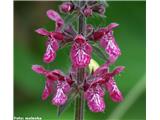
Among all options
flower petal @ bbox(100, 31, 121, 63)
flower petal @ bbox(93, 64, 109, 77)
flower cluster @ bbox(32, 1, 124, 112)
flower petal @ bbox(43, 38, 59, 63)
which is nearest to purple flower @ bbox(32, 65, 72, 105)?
flower cluster @ bbox(32, 1, 124, 112)

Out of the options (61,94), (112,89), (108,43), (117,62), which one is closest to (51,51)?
(61,94)

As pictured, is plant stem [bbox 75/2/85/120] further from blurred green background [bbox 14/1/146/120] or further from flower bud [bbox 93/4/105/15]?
blurred green background [bbox 14/1/146/120]

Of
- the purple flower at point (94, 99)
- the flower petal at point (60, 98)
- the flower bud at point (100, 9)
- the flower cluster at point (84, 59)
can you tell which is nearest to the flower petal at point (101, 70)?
the flower cluster at point (84, 59)

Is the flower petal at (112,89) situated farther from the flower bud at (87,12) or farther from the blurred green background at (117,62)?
the blurred green background at (117,62)

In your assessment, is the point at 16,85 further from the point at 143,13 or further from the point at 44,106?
the point at 143,13

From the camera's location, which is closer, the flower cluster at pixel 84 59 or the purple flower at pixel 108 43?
the flower cluster at pixel 84 59

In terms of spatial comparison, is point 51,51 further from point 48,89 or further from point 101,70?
point 101,70
